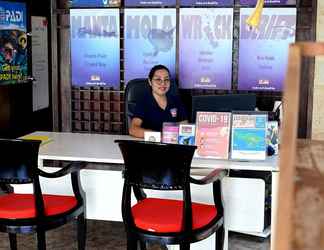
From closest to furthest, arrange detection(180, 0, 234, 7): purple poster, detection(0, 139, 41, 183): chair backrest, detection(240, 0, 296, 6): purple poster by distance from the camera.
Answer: detection(0, 139, 41, 183): chair backrest, detection(240, 0, 296, 6): purple poster, detection(180, 0, 234, 7): purple poster

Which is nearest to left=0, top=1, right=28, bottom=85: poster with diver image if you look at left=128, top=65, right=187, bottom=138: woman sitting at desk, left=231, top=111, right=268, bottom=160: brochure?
left=128, top=65, right=187, bottom=138: woman sitting at desk

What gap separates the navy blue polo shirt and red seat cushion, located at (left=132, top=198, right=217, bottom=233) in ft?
4.10

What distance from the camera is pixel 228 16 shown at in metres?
5.10

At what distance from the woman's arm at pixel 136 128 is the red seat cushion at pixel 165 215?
0.96m

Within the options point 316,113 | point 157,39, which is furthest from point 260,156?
point 157,39

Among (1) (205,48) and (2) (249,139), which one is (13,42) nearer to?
(1) (205,48)

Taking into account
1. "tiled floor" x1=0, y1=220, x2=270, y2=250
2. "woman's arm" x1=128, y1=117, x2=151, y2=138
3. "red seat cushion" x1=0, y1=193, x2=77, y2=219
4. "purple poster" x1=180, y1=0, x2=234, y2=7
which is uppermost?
"purple poster" x1=180, y1=0, x2=234, y2=7

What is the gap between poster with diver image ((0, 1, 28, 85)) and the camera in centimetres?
589

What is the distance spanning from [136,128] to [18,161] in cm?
135

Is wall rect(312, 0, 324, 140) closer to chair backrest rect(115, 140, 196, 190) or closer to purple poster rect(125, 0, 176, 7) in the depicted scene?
purple poster rect(125, 0, 176, 7)

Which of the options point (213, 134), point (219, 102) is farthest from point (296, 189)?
point (219, 102)

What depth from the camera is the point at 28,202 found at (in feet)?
10.2

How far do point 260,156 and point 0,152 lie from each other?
57.2 inches

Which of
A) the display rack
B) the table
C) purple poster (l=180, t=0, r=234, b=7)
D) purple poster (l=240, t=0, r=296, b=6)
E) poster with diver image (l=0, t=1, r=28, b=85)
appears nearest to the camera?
the table
